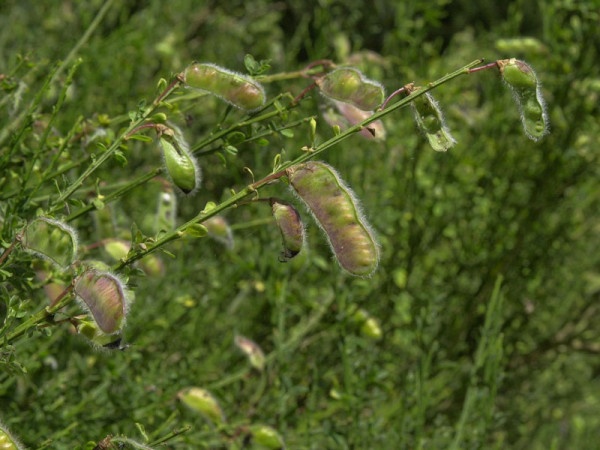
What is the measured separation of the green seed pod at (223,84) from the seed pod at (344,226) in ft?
0.52

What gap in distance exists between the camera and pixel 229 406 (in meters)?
1.50

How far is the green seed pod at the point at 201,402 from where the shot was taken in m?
1.13

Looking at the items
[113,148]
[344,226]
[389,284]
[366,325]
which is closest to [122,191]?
[113,148]

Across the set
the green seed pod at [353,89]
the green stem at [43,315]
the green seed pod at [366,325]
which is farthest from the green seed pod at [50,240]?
the green seed pod at [366,325]

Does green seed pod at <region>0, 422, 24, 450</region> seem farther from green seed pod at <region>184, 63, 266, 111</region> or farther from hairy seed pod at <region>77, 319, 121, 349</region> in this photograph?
green seed pod at <region>184, 63, 266, 111</region>

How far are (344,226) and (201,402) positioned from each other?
19.9 inches

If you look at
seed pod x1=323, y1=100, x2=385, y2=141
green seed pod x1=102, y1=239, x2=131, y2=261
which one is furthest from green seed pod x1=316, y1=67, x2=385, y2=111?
green seed pod x1=102, y1=239, x2=131, y2=261

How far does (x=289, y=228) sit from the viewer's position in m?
0.74

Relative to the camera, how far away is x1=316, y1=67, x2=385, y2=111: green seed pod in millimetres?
857

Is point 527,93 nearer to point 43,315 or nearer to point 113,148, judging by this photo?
point 113,148

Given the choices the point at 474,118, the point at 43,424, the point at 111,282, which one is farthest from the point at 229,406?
the point at 474,118

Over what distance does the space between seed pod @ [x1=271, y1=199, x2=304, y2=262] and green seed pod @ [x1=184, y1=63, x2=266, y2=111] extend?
0.54ft

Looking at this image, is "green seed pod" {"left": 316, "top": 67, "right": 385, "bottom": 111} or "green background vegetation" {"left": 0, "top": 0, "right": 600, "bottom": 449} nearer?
"green seed pod" {"left": 316, "top": 67, "right": 385, "bottom": 111}

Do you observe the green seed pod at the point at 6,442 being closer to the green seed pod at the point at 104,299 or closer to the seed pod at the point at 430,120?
the green seed pod at the point at 104,299
